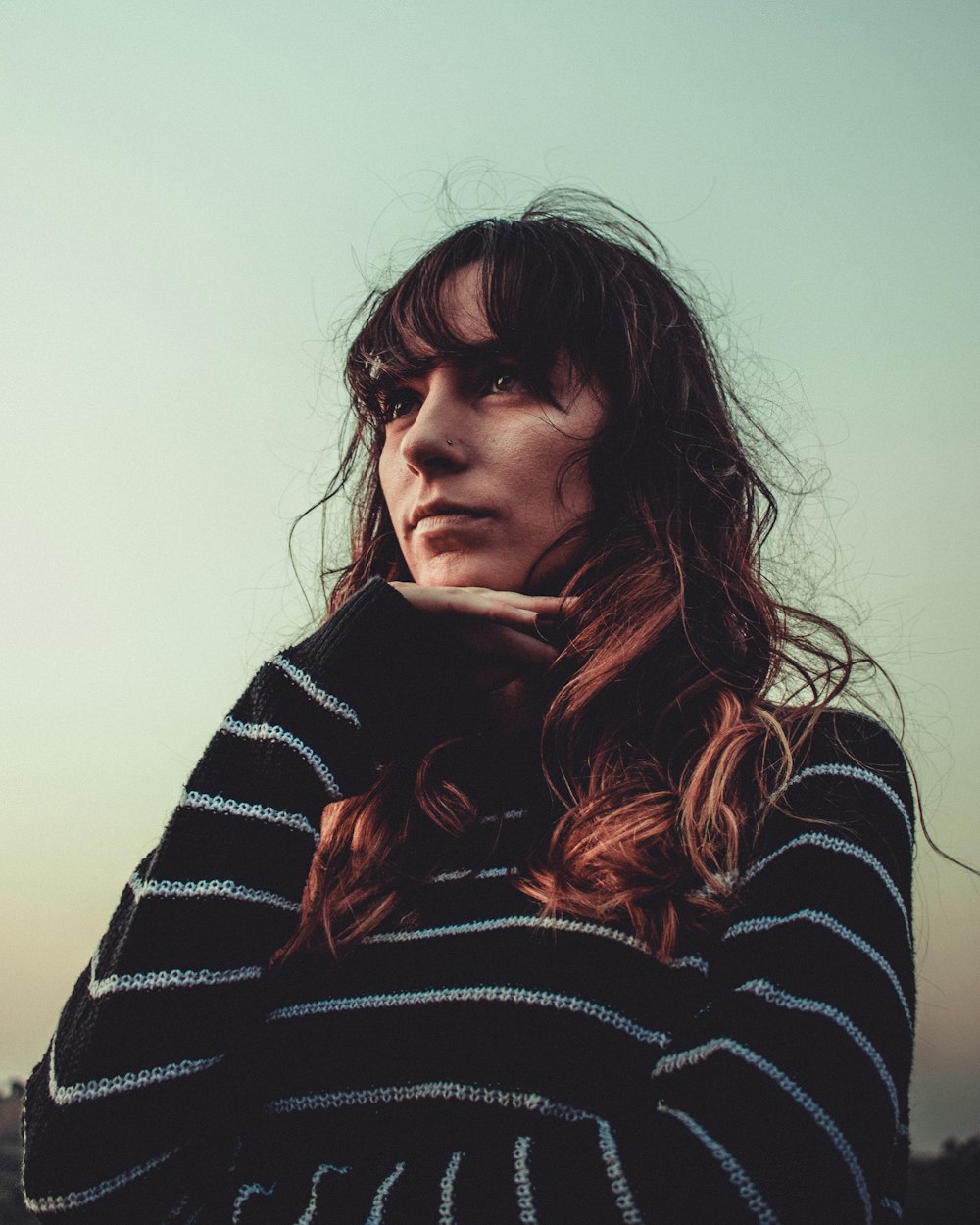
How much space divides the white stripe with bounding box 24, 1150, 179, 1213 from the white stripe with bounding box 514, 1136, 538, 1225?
49cm

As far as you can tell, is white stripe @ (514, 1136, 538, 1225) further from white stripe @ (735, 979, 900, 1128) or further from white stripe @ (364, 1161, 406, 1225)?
white stripe @ (735, 979, 900, 1128)

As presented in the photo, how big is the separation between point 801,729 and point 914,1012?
0.41 m

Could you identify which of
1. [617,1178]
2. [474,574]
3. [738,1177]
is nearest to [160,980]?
[617,1178]

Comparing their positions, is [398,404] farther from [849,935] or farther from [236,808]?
[849,935]

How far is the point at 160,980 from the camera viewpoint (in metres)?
1.21

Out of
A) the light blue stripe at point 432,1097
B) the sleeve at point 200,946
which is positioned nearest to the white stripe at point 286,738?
the sleeve at point 200,946

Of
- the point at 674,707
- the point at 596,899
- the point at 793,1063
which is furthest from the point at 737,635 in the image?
the point at 793,1063

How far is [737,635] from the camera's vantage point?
1.73 m

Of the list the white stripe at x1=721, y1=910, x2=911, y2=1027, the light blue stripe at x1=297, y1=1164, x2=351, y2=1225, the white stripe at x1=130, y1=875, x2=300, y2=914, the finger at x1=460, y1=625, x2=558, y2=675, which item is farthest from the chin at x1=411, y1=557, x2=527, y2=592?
the light blue stripe at x1=297, y1=1164, x2=351, y2=1225

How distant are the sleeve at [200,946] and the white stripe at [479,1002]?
87 millimetres

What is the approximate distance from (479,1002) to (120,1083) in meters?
0.46

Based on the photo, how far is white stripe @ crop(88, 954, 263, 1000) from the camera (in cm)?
120

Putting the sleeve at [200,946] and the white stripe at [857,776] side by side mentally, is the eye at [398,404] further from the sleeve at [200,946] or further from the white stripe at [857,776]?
the white stripe at [857,776]

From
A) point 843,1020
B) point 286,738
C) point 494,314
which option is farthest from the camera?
point 494,314
